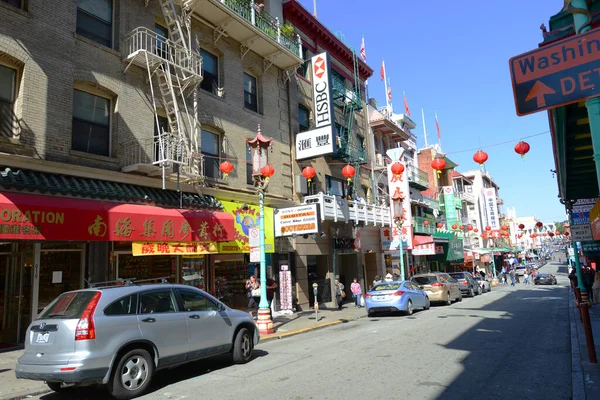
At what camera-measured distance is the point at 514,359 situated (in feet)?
28.7

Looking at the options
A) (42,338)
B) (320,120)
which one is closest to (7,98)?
(42,338)

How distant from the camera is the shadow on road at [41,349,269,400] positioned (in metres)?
7.19

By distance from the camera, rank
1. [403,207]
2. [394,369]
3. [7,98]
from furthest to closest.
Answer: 1. [403,207]
2. [7,98]
3. [394,369]

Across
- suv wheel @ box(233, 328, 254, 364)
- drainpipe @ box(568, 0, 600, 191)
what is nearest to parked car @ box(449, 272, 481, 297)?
suv wheel @ box(233, 328, 254, 364)

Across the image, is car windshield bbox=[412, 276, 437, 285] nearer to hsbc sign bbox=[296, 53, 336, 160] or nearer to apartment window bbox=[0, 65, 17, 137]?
hsbc sign bbox=[296, 53, 336, 160]

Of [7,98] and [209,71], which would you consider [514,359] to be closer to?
[7,98]

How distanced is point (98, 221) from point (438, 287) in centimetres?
1666

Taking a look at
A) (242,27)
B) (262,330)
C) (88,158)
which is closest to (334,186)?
(242,27)

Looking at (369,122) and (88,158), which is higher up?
(369,122)

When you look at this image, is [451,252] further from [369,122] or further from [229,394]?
[229,394]

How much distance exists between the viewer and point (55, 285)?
38.3 ft

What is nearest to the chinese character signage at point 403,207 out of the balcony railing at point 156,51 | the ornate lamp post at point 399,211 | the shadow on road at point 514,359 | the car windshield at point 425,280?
the ornate lamp post at point 399,211

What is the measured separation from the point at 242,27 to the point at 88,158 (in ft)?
30.7

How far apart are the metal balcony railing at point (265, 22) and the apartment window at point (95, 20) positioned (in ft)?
16.2
